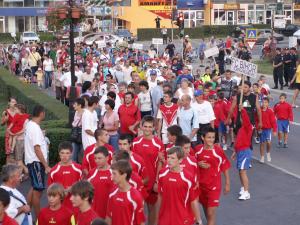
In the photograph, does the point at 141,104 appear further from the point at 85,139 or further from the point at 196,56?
the point at 196,56

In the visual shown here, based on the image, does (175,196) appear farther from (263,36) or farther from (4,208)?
(263,36)

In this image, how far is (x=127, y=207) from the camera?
8.03m

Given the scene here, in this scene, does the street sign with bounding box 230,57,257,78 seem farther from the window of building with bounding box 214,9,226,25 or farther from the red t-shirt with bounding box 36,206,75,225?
the window of building with bounding box 214,9,226,25

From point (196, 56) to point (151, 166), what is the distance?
3715cm

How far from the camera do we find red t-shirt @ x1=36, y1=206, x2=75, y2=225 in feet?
26.2

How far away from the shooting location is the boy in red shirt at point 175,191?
877cm

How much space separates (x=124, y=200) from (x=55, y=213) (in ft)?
2.55

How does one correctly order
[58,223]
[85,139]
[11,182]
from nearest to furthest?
[58,223] < [11,182] < [85,139]

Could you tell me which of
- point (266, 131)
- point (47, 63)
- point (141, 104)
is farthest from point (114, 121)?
point (47, 63)

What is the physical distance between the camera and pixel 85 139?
12984 mm

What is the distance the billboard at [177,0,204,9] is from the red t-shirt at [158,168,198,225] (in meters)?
72.4

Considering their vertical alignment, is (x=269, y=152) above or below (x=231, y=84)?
below

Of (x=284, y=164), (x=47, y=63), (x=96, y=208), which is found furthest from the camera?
(x=47, y=63)

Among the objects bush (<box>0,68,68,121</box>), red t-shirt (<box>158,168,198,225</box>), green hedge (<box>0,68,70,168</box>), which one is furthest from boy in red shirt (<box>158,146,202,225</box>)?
bush (<box>0,68,68,121</box>)
